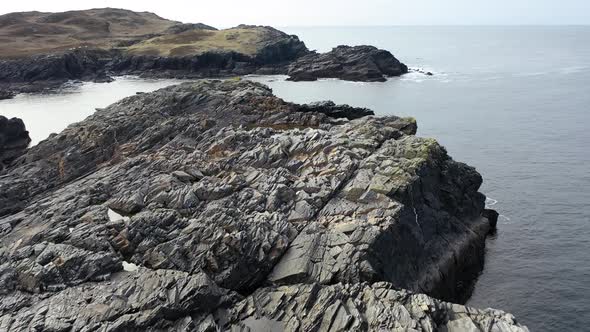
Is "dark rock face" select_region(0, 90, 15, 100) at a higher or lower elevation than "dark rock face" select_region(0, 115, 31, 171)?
higher

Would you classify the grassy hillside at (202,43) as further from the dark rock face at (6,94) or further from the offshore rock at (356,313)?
the offshore rock at (356,313)

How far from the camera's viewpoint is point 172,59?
158 m

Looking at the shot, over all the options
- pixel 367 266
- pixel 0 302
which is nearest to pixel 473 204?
pixel 367 266

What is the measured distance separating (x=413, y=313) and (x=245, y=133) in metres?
28.3

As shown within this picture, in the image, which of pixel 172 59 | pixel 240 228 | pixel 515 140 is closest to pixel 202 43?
pixel 172 59

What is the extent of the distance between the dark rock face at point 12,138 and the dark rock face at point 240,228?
17.2 meters

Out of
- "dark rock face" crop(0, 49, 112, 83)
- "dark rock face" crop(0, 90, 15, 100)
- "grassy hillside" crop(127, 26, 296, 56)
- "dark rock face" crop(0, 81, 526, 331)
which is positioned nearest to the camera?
"dark rock face" crop(0, 81, 526, 331)

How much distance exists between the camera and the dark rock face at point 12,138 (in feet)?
218

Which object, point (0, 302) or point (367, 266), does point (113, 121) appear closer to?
point (0, 302)

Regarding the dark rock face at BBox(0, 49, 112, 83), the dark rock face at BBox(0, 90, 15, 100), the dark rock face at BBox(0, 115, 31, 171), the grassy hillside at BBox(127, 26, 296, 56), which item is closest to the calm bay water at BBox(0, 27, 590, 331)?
the dark rock face at BBox(0, 90, 15, 100)

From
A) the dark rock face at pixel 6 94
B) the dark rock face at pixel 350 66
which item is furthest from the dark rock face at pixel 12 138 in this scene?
the dark rock face at pixel 350 66

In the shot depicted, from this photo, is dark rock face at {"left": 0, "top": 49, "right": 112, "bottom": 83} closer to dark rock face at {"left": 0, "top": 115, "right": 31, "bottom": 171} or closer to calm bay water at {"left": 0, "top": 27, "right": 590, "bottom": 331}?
calm bay water at {"left": 0, "top": 27, "right": 590, "bottom": 331}

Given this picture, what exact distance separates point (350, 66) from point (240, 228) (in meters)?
128

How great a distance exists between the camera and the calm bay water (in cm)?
3919
